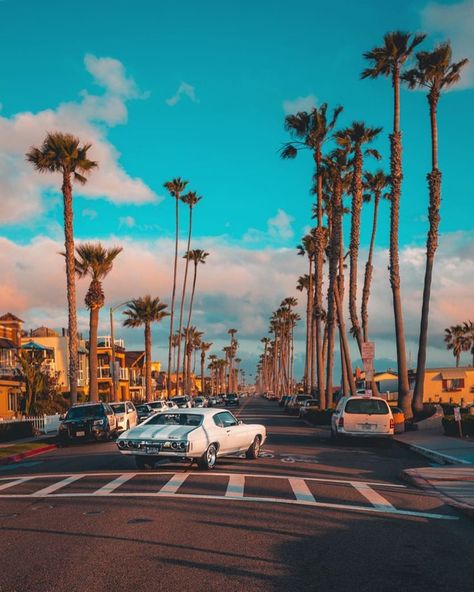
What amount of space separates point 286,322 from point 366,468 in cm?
11153

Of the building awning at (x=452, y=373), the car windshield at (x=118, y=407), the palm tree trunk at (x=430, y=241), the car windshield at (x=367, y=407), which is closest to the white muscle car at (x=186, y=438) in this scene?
the car windshield at (x=367, y=407)

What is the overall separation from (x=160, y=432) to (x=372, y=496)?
5199 mm

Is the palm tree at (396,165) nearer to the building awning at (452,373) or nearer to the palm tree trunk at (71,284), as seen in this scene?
the palm tree trunk at (71,284)

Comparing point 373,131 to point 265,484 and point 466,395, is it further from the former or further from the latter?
point 466,395

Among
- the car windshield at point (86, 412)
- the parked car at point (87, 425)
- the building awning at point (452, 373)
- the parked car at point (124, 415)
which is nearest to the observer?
the parked car at point (87, 425)

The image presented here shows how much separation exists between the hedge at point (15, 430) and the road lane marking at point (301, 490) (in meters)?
20.1

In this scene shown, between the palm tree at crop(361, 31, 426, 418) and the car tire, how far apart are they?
20355 millimetres

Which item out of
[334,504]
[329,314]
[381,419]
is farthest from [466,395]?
[334,504]

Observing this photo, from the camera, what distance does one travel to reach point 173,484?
14.5 meters

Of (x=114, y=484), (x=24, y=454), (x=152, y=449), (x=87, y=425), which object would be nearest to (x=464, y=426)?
(x=87, y=425)

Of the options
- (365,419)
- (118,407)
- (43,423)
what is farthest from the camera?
(43,423)

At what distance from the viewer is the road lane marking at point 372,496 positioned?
12087 mm

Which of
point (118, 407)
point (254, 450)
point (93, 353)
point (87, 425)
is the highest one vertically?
point (93, 353)

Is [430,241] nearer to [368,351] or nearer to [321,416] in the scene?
[368,351]
